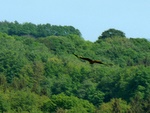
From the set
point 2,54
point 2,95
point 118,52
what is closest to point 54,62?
point 2,54

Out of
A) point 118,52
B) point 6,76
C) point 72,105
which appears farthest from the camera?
point 118,52

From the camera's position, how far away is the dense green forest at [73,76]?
6094 centimetres

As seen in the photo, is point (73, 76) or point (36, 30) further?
point (36, 30)

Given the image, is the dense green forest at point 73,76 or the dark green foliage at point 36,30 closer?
the dense green forest at point 73,76

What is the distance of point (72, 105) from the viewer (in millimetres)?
60656

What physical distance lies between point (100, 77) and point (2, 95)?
799 inches

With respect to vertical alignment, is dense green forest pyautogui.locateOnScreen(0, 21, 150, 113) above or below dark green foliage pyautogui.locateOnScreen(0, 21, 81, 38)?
below

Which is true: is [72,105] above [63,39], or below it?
below

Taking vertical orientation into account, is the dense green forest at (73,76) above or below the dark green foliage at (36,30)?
below

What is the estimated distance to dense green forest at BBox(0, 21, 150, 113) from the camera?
200ft

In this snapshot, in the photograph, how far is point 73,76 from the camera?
270 feet

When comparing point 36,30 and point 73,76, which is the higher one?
point 36,30

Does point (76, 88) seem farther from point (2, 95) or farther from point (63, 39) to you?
point (63, 39)

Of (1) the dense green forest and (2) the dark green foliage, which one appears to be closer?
(1) the dense green forest
